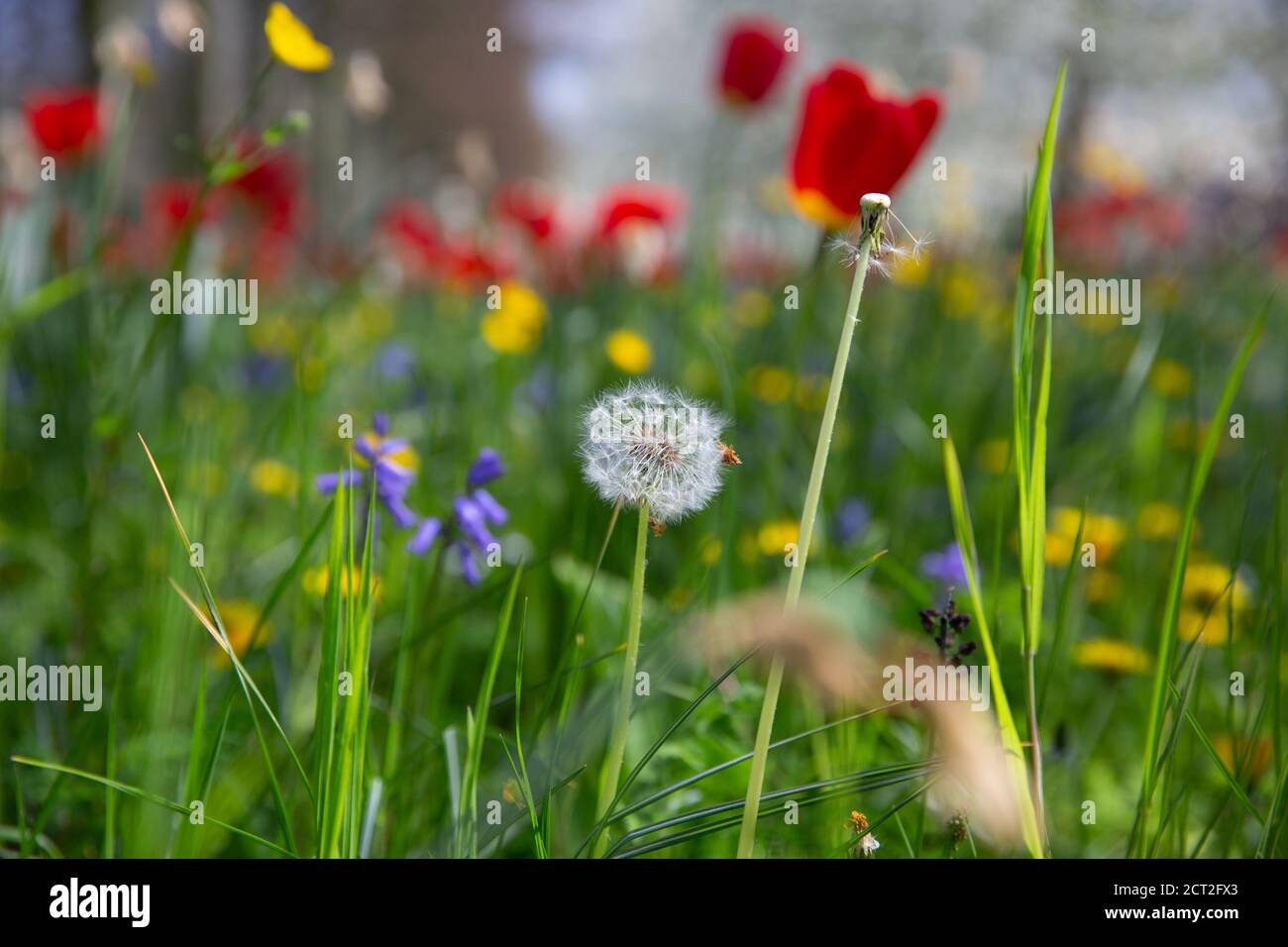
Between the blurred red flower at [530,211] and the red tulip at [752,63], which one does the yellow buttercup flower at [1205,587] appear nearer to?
the red tulip at [752,63]

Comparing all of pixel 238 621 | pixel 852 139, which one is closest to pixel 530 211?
pixel 238 621

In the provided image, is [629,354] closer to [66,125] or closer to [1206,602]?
[1206,602]

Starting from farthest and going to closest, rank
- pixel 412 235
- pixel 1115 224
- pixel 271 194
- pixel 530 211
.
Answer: pixel 1115 224 < pixel 412 235 < pixel 271 194 < pixel 530 211

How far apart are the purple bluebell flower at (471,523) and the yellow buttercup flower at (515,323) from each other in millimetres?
1028

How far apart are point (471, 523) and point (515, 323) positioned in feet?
4.15

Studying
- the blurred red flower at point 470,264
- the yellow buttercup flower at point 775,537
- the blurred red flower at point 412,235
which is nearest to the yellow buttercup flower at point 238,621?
the yellow buttercup flower at point 775,537

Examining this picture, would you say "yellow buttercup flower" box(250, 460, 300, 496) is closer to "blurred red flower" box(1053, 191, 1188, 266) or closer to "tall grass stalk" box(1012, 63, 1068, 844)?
"tall grass stalk" box(1012, 63, 1068, 844)

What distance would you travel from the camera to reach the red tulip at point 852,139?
95cm

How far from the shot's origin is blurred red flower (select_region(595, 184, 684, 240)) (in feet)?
6.64

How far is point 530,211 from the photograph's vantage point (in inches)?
89.9
